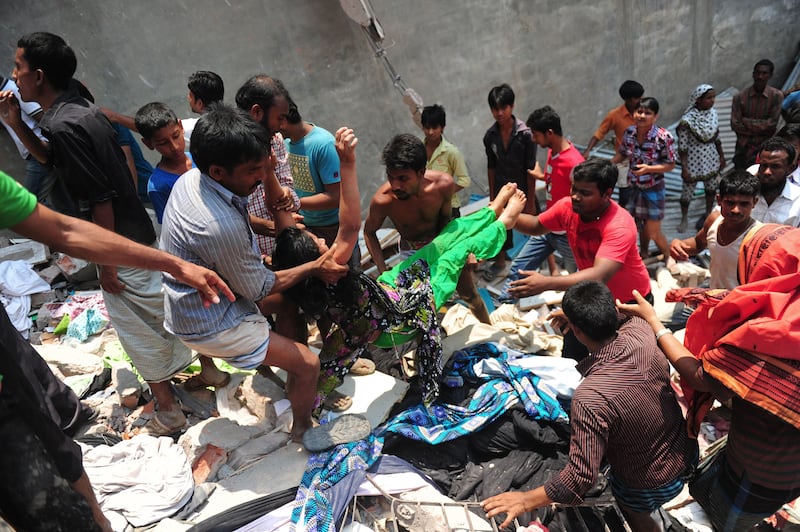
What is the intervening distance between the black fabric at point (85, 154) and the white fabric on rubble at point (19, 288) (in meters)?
2.17

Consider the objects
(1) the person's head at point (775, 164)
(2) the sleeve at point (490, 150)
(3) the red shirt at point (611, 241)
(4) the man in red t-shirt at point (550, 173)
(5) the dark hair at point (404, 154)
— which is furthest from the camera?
(2) the sleeve at point (490, 150)

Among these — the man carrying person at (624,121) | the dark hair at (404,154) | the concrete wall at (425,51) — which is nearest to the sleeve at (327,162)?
the dark hair at (404,154)

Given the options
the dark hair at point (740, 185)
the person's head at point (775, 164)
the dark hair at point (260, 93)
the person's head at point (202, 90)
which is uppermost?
the person's head at point (202, 90)

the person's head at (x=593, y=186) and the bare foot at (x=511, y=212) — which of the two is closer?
the person's head at (x=593, y=186)

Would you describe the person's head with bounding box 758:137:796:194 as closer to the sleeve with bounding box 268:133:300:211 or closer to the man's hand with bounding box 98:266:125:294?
the sleeve with bounding box 268:133:300:211

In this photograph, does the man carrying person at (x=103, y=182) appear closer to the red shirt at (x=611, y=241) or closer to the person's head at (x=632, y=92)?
the red shirt at (x=611, y=241)

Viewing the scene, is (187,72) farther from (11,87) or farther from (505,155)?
(505,155)

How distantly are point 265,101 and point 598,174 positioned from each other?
6.81 ft

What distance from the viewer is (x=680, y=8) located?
7.45 metres

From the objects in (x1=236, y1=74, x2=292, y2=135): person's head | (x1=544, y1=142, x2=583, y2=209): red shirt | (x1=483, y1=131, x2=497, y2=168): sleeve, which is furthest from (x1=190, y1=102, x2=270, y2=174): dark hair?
(x1=483, y1=131, x2=497, y2=168): sleeve

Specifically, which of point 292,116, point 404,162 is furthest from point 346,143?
point 292,116

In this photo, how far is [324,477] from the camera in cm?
292

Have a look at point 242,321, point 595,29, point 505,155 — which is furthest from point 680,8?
point 242,321

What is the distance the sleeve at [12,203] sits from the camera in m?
1.78
